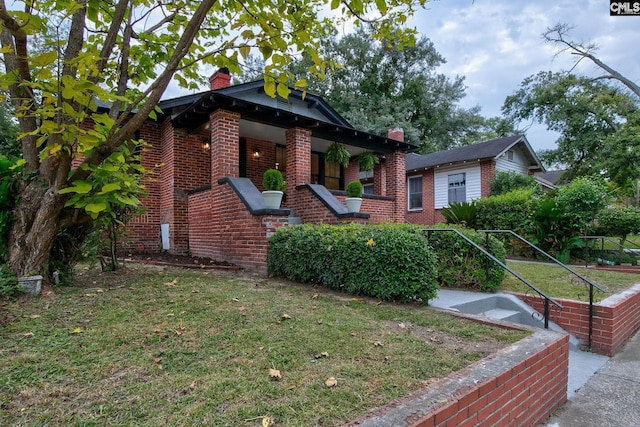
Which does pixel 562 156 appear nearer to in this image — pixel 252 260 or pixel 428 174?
pixel 428 174

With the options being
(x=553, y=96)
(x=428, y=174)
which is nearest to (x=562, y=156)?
(x=553, y=96)

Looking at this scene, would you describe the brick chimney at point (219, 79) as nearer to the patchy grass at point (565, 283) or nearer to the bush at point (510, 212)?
the patchy grass at point (565, 283)

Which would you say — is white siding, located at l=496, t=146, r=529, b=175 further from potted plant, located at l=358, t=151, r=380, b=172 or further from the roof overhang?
potted plant, located at l=358, t=151, r=380, b=172

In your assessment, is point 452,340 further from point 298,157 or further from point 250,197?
point 298,157

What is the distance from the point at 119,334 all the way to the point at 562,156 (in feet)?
81.3

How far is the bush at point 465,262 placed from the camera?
5.04 m

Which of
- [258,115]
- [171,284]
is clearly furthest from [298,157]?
[171,284]

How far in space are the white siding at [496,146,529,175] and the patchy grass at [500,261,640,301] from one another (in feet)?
29.3

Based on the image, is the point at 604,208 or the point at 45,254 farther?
the point at 604,208

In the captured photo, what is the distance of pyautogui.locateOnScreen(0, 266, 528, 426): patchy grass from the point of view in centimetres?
167

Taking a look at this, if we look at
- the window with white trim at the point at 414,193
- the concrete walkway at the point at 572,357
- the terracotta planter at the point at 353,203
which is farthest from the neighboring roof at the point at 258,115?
the window with white trim at the point at 414,193

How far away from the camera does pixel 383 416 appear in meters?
1.61

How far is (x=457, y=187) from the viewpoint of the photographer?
15.7 meters

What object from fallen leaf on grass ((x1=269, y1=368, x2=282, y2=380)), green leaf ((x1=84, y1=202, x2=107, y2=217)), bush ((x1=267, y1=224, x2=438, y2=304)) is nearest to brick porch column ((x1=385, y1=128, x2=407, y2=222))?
bush ((x1=267, y1=224, x2=438, y2=304))
